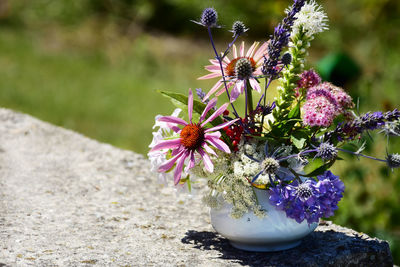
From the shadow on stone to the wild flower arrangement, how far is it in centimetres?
23

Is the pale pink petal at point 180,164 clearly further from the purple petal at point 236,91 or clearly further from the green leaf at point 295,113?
the green leaf at point 295,113

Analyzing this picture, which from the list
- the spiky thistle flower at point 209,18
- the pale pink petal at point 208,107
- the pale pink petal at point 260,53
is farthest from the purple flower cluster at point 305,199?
the spiky thistle flower at point 209,18

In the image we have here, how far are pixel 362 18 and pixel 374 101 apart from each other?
2.20m

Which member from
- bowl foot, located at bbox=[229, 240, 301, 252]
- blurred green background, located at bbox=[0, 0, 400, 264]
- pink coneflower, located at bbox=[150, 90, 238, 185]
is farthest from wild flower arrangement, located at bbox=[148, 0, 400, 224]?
blurred green background, located at bbox=[0, 0, 400, 264]

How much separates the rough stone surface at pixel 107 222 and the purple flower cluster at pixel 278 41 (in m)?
0.68

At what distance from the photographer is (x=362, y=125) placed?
159cm

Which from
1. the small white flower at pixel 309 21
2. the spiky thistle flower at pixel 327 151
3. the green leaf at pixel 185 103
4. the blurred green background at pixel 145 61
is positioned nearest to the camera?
the spiky thistle flower at pixel 327 151

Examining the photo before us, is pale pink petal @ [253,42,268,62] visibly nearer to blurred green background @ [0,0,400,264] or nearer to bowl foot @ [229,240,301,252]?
bowl foot @ [229,240,301,252]

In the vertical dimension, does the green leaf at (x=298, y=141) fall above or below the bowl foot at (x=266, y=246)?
above

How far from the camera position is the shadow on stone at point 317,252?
179 centimetres

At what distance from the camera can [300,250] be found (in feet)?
6.12

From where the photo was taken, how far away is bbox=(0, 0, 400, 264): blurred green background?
147 inches

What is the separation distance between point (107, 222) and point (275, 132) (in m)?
0.86

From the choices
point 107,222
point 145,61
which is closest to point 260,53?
point 107,222
